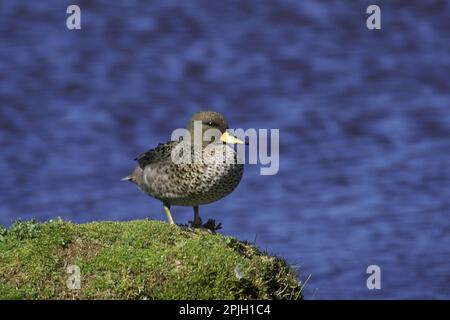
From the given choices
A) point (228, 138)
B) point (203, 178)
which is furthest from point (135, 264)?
point (228, 138)

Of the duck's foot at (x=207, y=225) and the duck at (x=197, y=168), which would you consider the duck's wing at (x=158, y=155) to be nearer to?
the duck at (x=197, y=168)

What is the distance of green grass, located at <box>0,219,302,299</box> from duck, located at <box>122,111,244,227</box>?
572 mm

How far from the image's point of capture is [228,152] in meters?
11.3

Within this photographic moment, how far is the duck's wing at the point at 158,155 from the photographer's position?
11.9m

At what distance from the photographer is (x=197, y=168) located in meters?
11.1

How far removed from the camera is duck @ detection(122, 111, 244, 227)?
11070 millimetres

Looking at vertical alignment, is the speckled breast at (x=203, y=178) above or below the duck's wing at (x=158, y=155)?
below

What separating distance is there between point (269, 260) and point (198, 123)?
2.04 metres

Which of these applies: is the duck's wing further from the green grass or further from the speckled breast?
the green grass

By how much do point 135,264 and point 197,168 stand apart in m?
1.72

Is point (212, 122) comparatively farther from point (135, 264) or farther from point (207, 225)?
point (135, 264)

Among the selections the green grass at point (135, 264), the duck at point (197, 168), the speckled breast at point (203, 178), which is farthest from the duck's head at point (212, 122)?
the green grass at point (135, 264)
